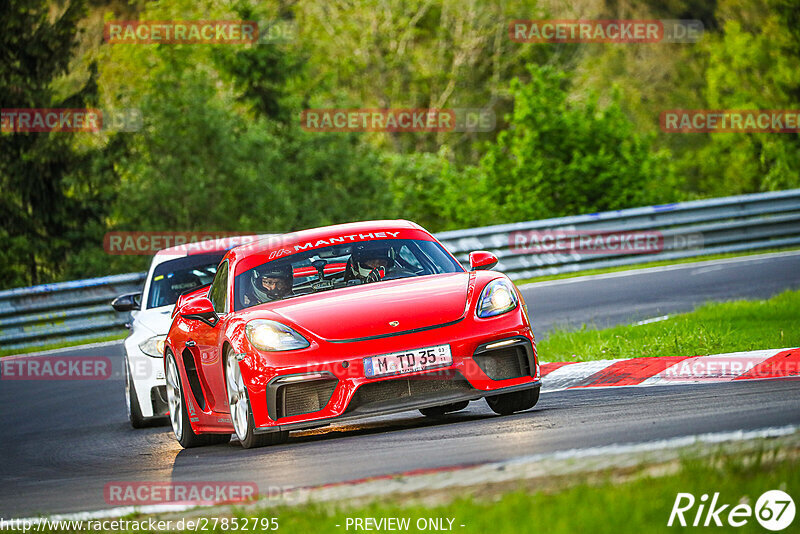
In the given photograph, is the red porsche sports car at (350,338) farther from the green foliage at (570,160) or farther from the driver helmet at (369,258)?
the green foliage at (570,160)

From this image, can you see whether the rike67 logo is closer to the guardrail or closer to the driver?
the driver

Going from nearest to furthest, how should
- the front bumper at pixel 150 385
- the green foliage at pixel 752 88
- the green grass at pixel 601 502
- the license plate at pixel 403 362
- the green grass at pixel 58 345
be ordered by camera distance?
the green grass at pixel 601 502 → the license plate at pixel 403 362 → the front bumper at pixel 150 385 → the green grass at pixel 58 345 → the green foliage at pixel 752 88

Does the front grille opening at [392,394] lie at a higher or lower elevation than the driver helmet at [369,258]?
lower

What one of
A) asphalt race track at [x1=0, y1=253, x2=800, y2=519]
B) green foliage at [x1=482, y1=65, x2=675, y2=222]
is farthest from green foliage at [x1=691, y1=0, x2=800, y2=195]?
asphalt race track at [x1=0, y1=253, x2=800, y2=519]

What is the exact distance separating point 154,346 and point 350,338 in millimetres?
4106

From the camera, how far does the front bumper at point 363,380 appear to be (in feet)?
23.9

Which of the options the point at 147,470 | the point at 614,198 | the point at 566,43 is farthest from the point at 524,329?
the point at 566,43

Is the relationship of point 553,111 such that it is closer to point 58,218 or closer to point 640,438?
point 58,218

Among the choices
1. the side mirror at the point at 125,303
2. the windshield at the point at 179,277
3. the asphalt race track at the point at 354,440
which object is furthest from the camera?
the windshield at the point at 179,277

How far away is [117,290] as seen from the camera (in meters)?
18.9

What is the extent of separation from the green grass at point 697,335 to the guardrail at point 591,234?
7.22 meters

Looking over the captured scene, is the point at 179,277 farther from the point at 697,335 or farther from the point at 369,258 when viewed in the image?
the point at 697,335

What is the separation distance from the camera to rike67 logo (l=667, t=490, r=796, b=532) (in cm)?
390

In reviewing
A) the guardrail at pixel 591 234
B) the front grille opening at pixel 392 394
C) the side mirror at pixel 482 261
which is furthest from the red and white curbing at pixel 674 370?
the guardrail at pixel 591 234
